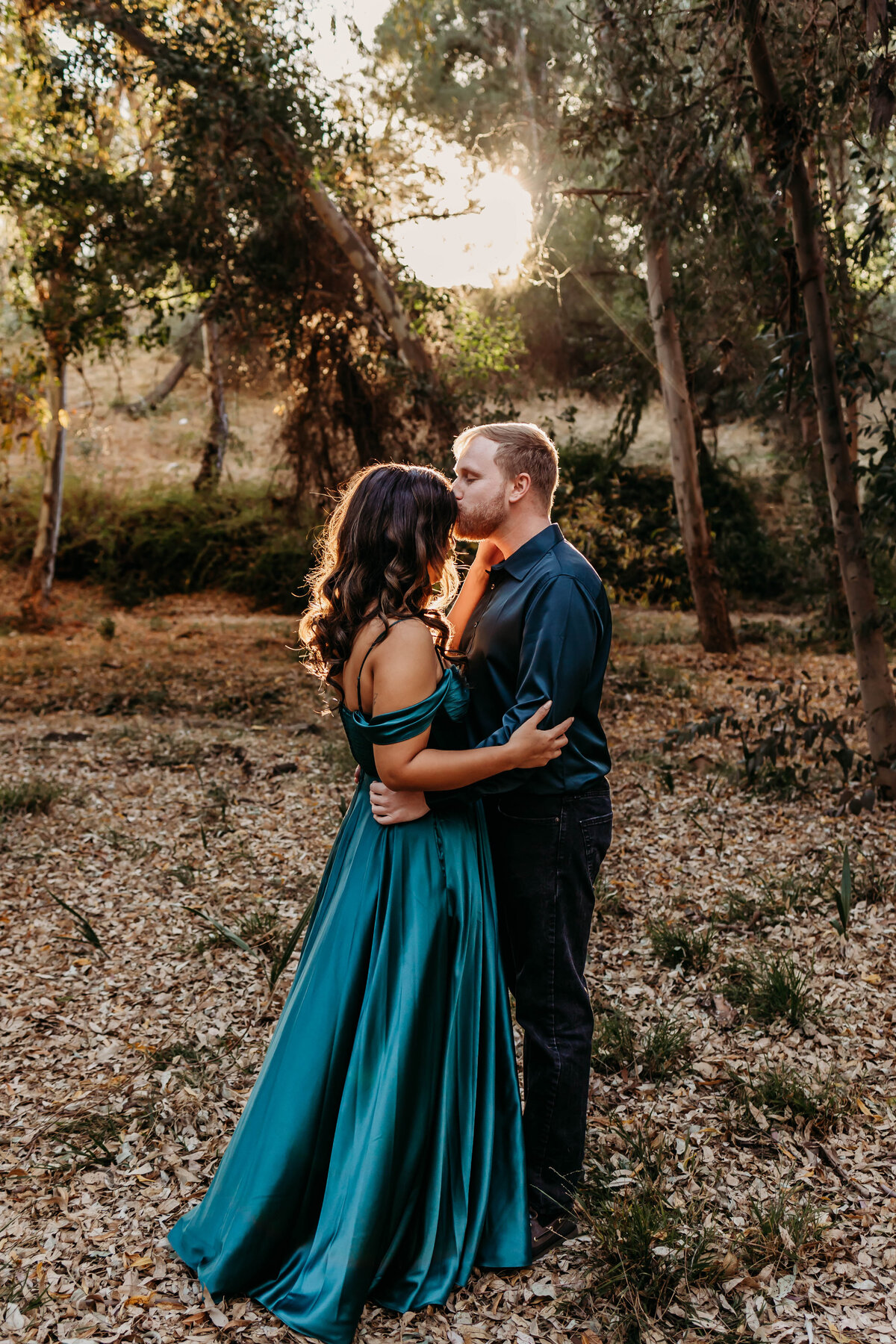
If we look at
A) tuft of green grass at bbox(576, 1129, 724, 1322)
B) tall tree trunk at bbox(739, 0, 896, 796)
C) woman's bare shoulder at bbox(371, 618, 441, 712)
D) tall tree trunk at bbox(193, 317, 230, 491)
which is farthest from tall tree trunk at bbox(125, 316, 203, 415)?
tuft of green grass at bbox(576, 1129, 724, 1322)

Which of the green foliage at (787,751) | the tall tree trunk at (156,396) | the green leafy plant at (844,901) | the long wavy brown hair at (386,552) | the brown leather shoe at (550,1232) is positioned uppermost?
the tall tree trunk at (156,396)

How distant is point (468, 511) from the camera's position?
89.7 inches

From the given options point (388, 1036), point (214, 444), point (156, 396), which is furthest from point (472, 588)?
point (156, 396)

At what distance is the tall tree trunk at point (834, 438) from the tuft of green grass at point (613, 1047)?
8.86ft

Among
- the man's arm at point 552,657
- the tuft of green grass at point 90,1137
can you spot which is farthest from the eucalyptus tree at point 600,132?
the tuft of green grass at point 90,1137

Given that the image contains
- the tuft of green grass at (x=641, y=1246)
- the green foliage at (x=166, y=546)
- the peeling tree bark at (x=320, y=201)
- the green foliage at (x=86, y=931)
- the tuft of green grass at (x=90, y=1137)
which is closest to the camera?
the tuft of green grass at (x=641, y=1246)

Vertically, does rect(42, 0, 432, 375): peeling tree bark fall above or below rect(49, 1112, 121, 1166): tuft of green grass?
above

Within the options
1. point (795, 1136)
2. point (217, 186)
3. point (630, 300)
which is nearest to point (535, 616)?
point (795, 1136)

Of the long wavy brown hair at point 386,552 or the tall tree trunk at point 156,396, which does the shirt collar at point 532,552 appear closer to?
the long wavy brown hair at point 386,552

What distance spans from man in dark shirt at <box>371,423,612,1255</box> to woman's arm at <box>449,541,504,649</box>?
0.42 feet

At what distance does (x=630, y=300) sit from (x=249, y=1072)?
37.2 ft

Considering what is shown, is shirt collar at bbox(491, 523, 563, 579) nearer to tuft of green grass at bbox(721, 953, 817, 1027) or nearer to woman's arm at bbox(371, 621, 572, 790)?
woman's arm at bbox(371, 621, 572, 790)

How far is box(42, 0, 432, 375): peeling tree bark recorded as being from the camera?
6.89 meters

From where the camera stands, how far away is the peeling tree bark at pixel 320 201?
6.89 meters
